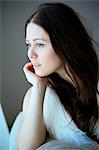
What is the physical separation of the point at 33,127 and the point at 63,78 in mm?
266

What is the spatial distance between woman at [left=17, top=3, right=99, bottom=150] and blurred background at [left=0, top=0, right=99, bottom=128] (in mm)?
1151

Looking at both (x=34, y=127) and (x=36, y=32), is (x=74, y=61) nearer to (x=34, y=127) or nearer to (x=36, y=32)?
(x=36, y=32)

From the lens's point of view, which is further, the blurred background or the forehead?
the blurred background

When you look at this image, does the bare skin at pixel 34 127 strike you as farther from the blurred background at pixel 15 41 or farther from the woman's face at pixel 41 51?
the blurred background at pixel 15 41

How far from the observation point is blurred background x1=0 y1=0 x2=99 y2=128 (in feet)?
7.22

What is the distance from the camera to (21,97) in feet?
7.59

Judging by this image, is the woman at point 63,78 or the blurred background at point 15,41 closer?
the woman at point 63,78

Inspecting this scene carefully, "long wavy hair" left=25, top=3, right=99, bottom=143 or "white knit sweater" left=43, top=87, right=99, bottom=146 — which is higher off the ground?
"long wavy hair" left=25, top=3, right=99, bottom=143

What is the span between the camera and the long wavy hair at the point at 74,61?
102 cm

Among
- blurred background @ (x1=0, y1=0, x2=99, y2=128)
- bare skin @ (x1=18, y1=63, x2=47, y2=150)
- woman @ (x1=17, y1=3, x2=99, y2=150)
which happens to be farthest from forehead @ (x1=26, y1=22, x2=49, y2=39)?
blurred background @ (x1=0, y1=0, x2=99, y2=128)

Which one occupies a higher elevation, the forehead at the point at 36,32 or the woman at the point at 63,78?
the forehead at the point at 36,32

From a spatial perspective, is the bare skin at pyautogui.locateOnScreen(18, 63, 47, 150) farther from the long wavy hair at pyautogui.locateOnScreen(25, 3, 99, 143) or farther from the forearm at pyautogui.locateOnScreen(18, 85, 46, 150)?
the long wavy hair at pyautogui.locateOnScreen(25, 3, 99, 143)

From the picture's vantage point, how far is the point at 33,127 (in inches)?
40.2

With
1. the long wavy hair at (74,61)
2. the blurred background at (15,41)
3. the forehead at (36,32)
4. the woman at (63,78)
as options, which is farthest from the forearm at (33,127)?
the blurred background at (15,41)
